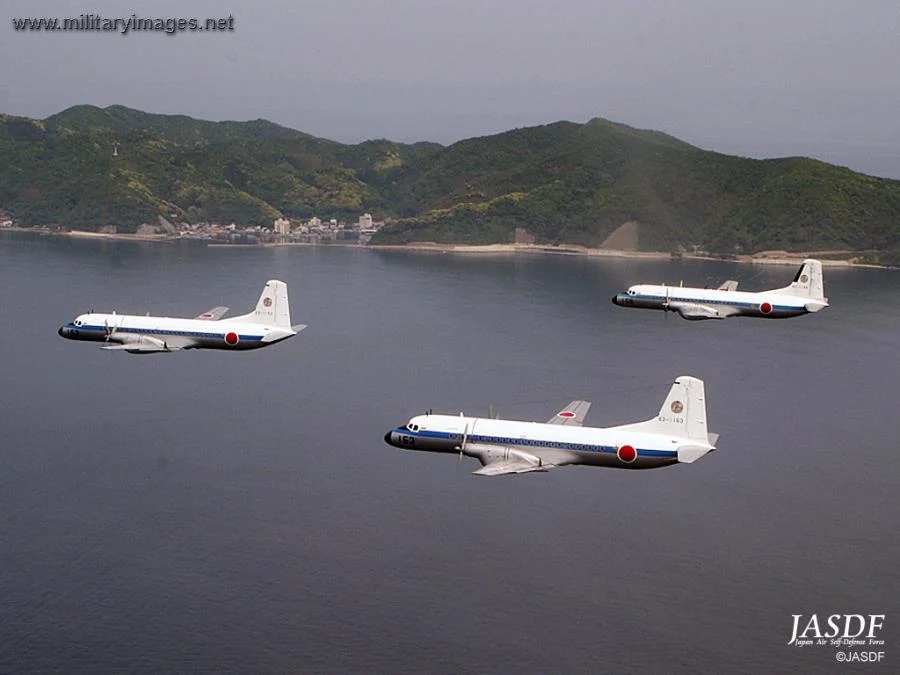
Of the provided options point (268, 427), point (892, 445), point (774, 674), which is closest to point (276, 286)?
point (268, 427)

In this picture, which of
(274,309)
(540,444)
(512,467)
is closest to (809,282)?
(540,444)

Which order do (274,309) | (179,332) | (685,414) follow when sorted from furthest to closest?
(179,332) → (274,309) → (685,414)

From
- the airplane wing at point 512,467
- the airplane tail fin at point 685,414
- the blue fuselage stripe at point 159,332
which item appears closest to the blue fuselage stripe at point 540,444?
the airplane wing at point 512,467

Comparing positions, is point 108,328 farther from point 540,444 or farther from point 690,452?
point 690,452

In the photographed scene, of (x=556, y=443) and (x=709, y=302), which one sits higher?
(x=709, y=302)

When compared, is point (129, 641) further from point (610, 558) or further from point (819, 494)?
point (819, 494)

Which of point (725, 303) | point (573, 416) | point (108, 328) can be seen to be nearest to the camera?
point (573, 416)

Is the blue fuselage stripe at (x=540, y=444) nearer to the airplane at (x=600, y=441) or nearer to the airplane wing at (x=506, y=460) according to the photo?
the airplane at (x=600, y=441)
